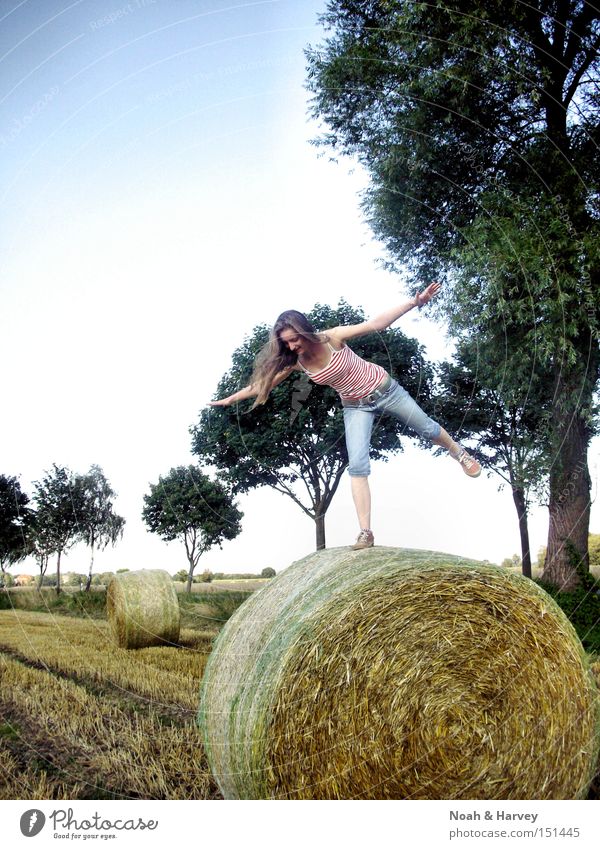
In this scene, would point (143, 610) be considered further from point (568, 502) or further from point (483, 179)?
point (483, 179)

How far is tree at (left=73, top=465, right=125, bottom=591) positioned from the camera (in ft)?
9.16

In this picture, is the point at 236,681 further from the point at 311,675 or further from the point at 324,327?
the point at 324,327

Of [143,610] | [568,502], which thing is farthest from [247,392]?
[143,610]

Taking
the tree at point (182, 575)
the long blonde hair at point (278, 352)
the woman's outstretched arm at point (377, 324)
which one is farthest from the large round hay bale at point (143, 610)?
the woman's outstretched arm at point (377, 324)

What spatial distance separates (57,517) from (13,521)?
0.21m

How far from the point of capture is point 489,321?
3258 mm

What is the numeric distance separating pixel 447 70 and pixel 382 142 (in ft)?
1.76

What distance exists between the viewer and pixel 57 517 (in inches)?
114

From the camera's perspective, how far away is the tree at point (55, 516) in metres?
2.86

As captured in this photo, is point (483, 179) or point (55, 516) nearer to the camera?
point (55, 516)

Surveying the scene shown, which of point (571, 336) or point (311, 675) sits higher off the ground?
point (571, 336)

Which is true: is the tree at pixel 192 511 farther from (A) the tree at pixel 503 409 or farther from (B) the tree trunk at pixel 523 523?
(B) the tree trunk at pixel 523 523
